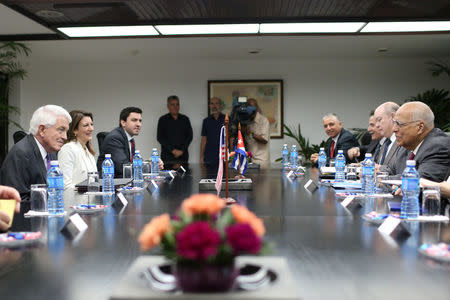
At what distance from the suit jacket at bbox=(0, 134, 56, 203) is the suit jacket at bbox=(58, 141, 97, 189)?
0.91m

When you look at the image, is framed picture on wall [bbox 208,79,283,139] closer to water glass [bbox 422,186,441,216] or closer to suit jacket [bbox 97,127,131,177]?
suit jacket [bbox 97,127,131,177]

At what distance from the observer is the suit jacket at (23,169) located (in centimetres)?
318

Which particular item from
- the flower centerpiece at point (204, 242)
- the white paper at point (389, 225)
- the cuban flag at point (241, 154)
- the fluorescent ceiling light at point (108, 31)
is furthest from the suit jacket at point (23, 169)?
the flower centerpiece at point (204, 242)

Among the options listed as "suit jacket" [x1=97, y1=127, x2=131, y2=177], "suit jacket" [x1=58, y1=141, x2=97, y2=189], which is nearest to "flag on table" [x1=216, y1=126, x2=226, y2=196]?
"suit jacket" [x1=58, y1=141, x2=97, y2=189]

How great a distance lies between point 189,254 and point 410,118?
9.78ft

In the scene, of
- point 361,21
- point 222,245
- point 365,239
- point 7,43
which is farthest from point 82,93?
point 222,245

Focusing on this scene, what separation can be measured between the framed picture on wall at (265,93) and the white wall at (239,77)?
0.40 ft

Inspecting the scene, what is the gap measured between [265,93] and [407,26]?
209 inches

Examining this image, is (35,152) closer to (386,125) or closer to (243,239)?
(243,239)

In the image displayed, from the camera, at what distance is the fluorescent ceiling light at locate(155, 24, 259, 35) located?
4.82 m

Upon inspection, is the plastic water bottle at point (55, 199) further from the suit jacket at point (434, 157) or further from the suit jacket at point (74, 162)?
the suit jacket at point (434, 157)

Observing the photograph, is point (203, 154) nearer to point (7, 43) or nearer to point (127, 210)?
point (7, 43)

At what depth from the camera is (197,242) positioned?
37.6 inches

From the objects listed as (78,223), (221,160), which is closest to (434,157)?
(221,160)
